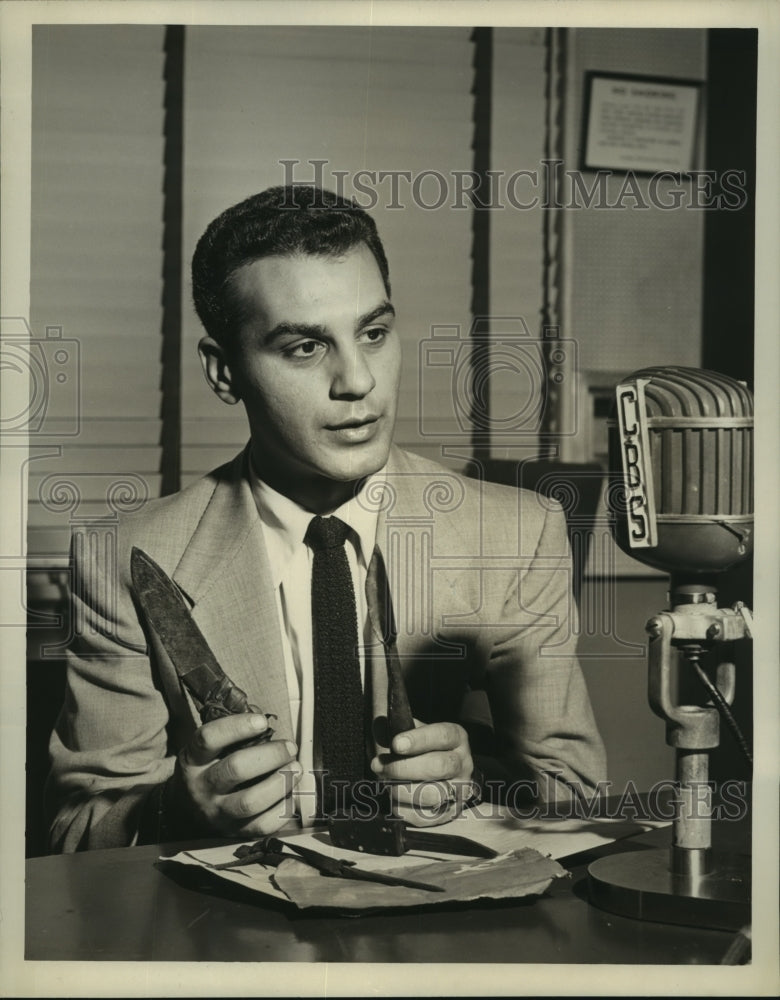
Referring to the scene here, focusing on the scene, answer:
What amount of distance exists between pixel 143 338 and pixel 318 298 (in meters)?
0.32

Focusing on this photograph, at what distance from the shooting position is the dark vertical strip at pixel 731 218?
2174 mm

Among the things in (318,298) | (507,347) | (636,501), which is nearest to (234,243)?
(318,298)

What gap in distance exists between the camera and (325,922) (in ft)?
5.82

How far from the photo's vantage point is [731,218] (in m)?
2.21

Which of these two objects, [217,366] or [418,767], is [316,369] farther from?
[418,767]

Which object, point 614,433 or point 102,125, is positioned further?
point 102,125

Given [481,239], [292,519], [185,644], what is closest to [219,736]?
[185,644]

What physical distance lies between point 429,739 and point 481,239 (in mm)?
867

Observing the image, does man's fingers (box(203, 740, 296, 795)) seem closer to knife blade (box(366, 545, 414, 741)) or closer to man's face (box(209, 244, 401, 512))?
knife blade (box(366, 545, 414, 741))

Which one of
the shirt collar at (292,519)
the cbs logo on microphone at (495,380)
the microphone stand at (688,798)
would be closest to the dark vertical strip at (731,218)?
the cbs logo on microphone at (495,380)

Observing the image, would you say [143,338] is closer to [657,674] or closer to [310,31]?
[310,31]

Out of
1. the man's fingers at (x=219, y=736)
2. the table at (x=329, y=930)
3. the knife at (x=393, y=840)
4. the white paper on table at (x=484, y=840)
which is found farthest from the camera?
the man's fingers at (x=219, y=736)

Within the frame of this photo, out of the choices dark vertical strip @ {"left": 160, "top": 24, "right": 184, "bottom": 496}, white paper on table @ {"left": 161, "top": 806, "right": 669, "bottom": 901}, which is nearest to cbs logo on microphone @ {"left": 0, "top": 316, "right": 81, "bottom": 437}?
dark vertical strip @ {"left": 160, "top": 24, "right": 184, "bottom": 496}

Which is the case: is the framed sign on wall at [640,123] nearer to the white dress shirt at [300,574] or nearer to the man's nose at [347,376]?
the man's nose at [347,376]
